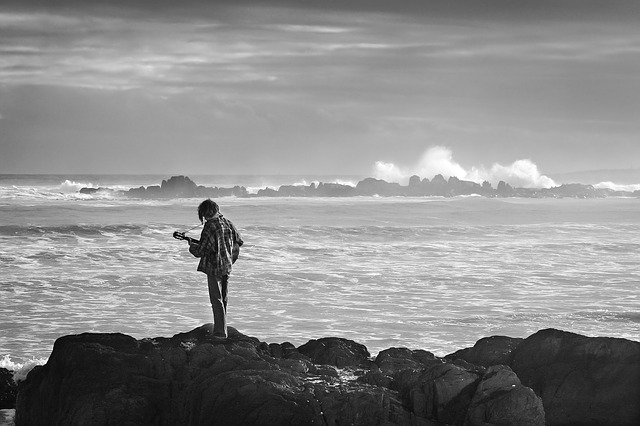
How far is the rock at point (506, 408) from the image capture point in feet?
20.6

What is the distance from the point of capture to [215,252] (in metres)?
8.49

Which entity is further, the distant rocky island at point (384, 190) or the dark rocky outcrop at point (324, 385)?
the distant rocky island at point (384, 190)

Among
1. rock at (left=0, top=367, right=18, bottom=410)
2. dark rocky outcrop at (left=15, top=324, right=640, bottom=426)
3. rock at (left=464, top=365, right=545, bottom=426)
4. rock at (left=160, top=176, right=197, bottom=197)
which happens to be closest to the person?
dark rocky outcrop at (left=15, top=324, right=640, bottom=426)

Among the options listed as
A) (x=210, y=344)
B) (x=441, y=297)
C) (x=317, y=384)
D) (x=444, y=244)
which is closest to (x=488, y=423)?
(x=317, y=384)

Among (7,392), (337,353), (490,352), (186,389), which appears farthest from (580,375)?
(7,392)

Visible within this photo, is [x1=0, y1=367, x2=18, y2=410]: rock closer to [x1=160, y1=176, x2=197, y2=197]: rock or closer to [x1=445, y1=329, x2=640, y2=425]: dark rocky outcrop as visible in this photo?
[x1=445, y1=329, x2=640, y2=425]: dark rocky outcrop

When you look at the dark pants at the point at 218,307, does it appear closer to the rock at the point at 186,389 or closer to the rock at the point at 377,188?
the rock at the point at 186,389

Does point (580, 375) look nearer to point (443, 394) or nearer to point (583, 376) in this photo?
point (583, 376)

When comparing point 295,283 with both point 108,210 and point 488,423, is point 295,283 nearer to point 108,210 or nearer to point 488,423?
point 488,423

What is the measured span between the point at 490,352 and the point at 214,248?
2497mm

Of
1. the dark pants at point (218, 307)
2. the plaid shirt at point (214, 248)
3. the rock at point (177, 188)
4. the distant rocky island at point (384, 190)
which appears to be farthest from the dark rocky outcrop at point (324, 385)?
the distant rocky island at point (384, 190)

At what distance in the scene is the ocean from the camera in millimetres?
11305

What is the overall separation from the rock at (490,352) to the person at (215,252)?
199 centimetres

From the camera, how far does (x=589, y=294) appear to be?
1408cm
